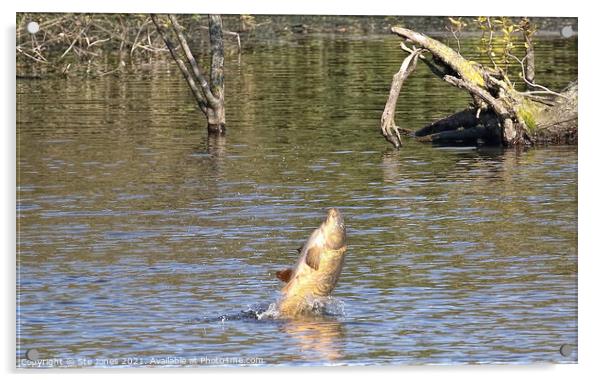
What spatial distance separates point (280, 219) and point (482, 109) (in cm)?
530

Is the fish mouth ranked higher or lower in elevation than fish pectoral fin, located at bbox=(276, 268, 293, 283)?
higher

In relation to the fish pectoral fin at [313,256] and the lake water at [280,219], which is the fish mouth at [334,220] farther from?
the lake water at [280,219]

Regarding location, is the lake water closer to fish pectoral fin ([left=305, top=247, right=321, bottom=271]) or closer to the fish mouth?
fish pectoral fin ([left=305, top=247, right=321, bottom=271])

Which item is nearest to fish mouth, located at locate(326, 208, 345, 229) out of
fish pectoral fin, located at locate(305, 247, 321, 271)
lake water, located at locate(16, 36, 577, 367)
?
fish pectoral fin, located at locate(305, 247, 321, 271)

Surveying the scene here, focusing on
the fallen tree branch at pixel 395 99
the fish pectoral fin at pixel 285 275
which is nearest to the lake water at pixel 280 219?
the fallen tree branch at pixel 395 99

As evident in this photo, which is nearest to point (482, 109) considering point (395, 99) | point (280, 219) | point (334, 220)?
point (395, 99)

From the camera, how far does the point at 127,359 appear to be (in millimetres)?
15930

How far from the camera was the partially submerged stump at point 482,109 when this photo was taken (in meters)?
22.1

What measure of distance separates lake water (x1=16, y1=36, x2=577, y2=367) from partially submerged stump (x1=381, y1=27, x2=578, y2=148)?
22cm

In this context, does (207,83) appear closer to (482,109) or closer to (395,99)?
(395,99)

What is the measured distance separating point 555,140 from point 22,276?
25.9ft

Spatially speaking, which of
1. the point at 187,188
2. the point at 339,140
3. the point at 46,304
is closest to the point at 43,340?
the point at 46,304

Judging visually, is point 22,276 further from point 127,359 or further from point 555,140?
point 555,140

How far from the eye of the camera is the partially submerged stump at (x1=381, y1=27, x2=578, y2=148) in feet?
72.6
